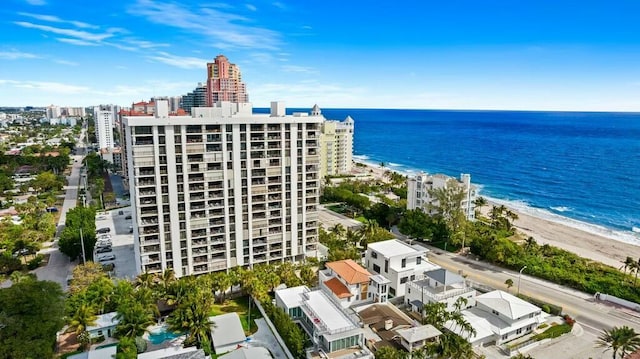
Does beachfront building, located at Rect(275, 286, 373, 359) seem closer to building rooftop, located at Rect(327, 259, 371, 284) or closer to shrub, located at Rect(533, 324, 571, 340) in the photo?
building rooftop, located at Rect(327, 259, 371, 284)

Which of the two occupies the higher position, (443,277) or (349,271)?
(443,277)

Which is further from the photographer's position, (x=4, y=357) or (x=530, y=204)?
(x=530, y=204)

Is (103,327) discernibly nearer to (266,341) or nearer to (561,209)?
(266,341)

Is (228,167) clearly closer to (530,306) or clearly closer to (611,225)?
(530,306)

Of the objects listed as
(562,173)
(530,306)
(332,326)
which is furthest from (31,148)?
(562,173)

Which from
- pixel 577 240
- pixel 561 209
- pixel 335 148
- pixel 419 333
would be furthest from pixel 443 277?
pixel 335 148

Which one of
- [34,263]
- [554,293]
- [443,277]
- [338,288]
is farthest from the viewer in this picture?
[34,263]

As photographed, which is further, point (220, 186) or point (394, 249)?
point (394, 249)
